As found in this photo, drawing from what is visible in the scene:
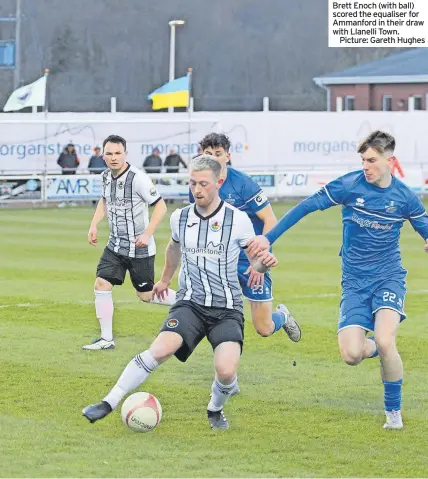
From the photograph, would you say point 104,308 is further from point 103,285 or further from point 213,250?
point 213,250

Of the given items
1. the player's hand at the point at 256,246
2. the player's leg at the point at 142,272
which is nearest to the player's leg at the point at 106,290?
the player's leg at the point at 142,272

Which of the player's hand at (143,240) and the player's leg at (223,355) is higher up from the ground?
the player's hand at (143,240)

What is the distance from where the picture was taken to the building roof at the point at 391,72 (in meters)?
59.7

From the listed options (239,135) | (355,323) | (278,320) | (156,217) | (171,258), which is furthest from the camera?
(239,135)

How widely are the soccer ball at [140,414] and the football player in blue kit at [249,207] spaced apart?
1484mm

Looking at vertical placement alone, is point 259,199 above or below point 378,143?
below

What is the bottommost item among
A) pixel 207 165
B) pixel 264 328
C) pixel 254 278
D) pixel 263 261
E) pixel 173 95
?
pixel 264 328

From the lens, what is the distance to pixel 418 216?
841cm

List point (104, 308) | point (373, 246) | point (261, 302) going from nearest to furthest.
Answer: point (373, 246) < point (261, 302) < point (104, 308)

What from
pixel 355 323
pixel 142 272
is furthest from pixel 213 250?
pixel 142 272

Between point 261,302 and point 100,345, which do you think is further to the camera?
point 100,345

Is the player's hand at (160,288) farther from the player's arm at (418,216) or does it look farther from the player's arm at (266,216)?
the player's arm at (418,216)

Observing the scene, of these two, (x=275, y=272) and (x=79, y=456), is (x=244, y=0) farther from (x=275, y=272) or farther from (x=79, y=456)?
(x=79, y=456)

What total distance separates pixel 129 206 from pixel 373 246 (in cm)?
351
